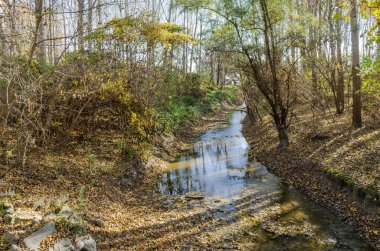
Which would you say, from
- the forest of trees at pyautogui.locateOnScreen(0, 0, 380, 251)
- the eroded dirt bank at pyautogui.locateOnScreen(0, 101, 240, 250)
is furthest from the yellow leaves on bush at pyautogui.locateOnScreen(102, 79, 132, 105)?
the eroded dirt bank at pyautogui.locateOnScreen(0, 101, 240, 250)

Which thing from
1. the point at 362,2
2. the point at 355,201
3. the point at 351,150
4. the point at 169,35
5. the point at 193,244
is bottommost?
the point at 193,244

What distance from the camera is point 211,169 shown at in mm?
11594

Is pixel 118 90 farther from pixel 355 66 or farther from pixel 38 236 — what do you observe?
pixel 355 66

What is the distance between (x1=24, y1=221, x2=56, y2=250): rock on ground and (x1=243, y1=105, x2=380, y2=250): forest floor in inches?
234

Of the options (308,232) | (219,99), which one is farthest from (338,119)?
(219,99)

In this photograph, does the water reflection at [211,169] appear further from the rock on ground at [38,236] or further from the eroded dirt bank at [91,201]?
the rock on ground at [38,236]

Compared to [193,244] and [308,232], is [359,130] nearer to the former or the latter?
[308,232]

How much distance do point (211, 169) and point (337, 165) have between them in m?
4.67

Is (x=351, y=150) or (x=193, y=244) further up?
(x=351, y=150)

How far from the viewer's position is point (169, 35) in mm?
14867

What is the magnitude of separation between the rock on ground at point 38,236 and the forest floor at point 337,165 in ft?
19.5

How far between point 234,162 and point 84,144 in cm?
594

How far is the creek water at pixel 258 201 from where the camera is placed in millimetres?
6074

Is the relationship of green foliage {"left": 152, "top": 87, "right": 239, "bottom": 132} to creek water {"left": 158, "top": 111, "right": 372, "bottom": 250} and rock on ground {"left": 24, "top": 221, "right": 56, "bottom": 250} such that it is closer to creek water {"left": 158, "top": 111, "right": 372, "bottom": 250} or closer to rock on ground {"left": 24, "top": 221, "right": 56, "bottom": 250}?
creek water {"left": 158, "top": 111, "right": 372, "bottom": 250}
